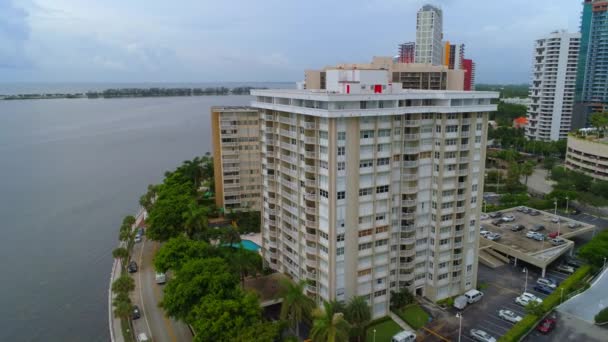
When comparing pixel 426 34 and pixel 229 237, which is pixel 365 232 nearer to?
pixel 229 237

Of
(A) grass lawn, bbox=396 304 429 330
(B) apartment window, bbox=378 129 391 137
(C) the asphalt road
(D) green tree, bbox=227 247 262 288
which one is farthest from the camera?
(D) green tree, bbox=227 247 262 288

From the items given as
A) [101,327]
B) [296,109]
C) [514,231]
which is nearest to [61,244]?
[101,327]

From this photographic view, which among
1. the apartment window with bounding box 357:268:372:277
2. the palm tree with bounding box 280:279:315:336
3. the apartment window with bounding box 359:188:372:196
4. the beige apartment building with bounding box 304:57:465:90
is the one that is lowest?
the palm tree with bounding box 280:279:315:336

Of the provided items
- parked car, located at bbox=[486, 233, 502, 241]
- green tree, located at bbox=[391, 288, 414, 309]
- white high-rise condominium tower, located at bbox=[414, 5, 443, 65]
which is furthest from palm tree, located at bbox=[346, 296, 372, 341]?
white high-rise condominium tower, located at bbox=[414, 5, 443, 65]

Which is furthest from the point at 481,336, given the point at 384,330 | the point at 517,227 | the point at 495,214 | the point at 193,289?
the point at 495,214

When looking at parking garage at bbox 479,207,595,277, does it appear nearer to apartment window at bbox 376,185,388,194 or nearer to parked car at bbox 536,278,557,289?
parked car at bbox 536,278,557,289

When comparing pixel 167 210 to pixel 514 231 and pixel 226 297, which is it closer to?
pixel 226 297
